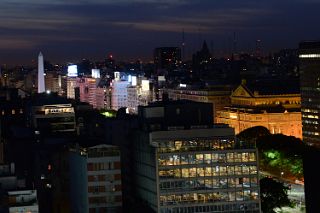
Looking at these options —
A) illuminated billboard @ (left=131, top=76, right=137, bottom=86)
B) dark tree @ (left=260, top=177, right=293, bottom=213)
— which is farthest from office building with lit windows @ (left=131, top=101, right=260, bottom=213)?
illuminated billboard @ (left=131, top=76, right=137, bottom=86)

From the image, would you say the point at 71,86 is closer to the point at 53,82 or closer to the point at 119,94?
the point at 53,82

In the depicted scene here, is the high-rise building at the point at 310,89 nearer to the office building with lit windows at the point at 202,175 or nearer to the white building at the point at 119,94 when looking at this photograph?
the office building with lit windows at the point at 202,175

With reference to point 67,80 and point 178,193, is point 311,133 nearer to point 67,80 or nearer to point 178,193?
point 178,193

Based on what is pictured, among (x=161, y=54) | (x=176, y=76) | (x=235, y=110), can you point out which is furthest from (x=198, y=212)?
(x=161, y=54)

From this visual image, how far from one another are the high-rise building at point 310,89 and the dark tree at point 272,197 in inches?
1225

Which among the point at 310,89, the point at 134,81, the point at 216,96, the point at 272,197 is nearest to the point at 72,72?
the point at 134,81

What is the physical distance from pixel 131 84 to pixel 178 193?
88684 mm

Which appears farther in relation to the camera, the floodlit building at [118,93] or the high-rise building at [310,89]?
the floodlit building at [118,93]

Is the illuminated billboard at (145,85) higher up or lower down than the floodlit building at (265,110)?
higher up

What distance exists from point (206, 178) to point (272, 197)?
774 cm

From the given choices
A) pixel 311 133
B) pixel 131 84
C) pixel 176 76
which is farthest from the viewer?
pixel 176 76

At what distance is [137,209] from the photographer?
45.1 metres

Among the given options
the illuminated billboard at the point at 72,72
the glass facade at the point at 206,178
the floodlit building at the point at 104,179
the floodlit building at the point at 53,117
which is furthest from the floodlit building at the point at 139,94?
the glass facade at the point at 206,178

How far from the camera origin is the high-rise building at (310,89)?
268 ft
